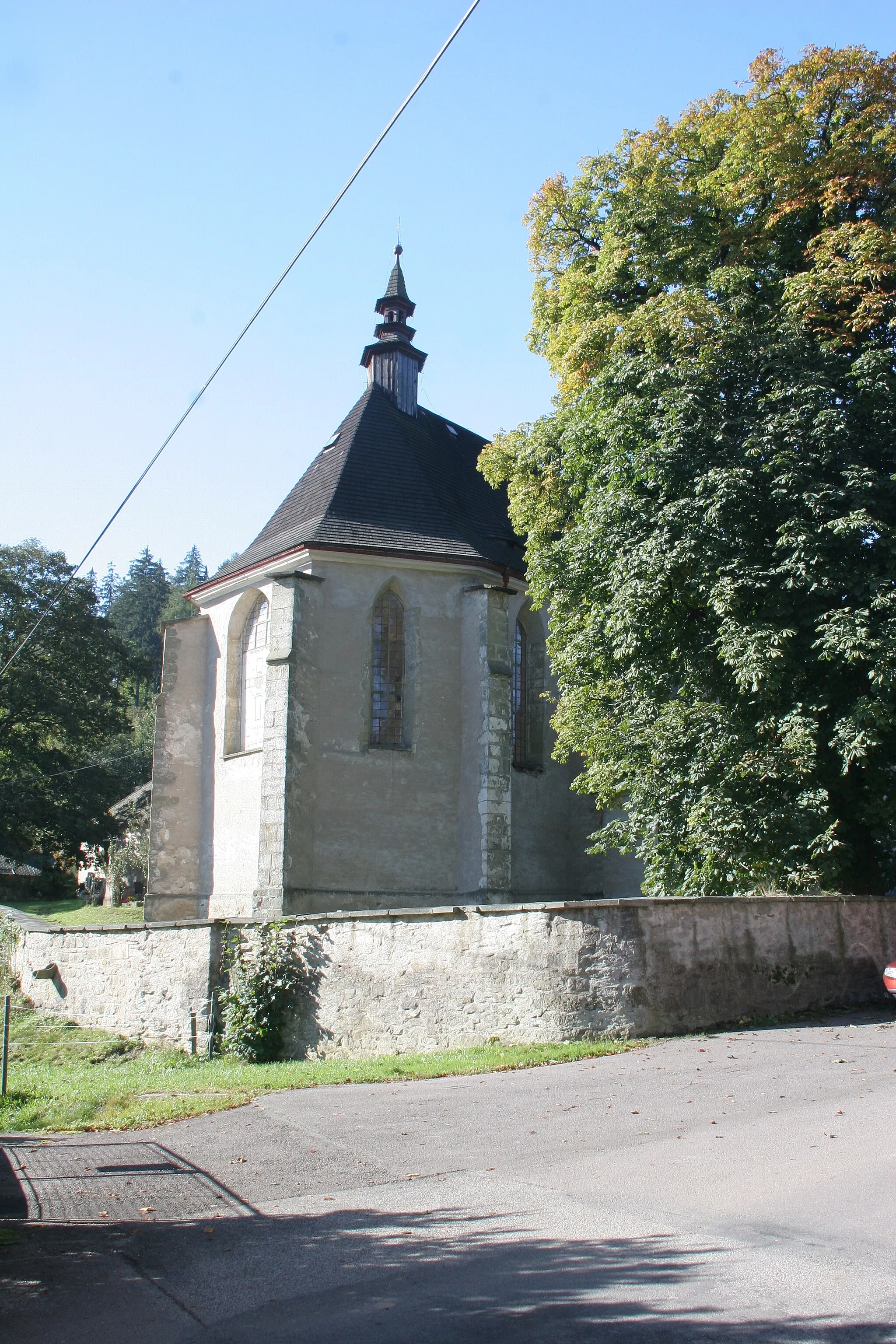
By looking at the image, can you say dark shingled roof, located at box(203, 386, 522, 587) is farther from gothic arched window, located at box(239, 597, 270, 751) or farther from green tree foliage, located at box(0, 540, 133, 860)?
green tree foliage, located at box(0, 540, 133, 860)

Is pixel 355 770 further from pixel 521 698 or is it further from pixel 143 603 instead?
pixel 143 603

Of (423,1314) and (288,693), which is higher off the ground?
(288,693)

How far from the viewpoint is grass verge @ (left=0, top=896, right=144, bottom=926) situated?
30469 mm

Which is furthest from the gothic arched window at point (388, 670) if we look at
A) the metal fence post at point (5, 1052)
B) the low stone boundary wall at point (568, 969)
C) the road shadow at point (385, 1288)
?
the road shadow at point (385, 1288)

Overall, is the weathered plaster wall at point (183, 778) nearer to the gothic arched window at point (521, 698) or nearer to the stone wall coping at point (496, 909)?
the stone wall coping at point (496, 909)

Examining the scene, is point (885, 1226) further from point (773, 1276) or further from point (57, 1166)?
point (57, 1166)

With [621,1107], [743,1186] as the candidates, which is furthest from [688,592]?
[743,1186]

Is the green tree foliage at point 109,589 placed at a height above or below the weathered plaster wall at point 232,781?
above

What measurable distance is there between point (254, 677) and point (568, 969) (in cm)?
1228

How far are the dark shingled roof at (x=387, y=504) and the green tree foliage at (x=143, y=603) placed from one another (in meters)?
65.1

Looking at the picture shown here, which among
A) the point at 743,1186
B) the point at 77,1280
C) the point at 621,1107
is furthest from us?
the point at 621,1107

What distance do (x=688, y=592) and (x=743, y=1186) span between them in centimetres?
1064

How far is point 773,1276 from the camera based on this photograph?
4.49m

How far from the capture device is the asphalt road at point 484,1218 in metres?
4.29
